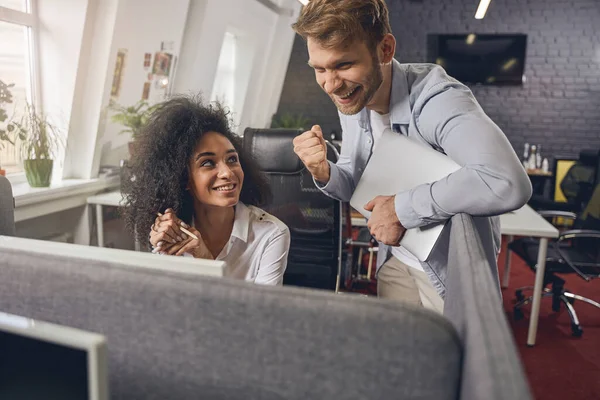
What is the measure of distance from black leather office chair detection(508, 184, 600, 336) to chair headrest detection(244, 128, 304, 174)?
1.80 metres

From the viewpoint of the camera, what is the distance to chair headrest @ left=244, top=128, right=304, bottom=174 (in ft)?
6.93

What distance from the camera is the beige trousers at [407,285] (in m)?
1.32

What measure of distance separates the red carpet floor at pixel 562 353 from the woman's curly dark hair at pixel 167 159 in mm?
1421

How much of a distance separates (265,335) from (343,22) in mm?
777

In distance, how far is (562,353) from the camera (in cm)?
277

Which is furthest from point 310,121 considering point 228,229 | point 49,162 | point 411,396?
point 411,396

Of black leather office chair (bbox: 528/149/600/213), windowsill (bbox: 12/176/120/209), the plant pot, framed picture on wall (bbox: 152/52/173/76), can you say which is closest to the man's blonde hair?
windowsill (bbox: 12/176/120/209)

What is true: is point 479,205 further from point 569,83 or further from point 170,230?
point 569,83

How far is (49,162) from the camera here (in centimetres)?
287

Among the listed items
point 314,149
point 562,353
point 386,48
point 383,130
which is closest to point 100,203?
point 314,149

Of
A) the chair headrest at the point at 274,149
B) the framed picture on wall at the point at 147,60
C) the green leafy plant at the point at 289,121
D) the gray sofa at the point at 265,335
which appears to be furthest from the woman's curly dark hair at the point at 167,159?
the green leafy plant at the point at 289,121

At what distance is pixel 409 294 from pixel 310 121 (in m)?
5.66

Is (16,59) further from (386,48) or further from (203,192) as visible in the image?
(386,48)

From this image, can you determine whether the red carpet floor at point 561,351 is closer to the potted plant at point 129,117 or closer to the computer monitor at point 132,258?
the computer monitor at point 132,258
